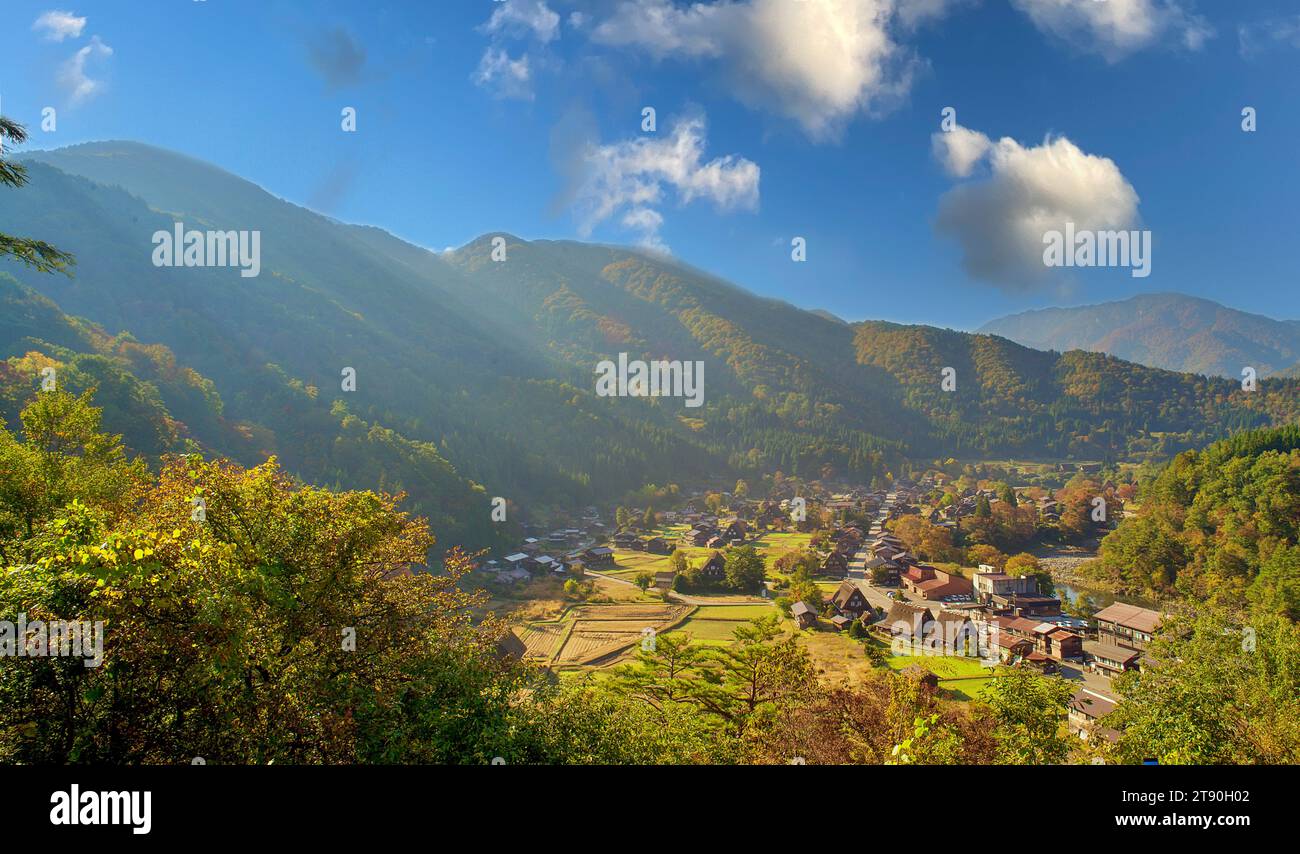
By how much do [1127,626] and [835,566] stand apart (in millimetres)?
20449

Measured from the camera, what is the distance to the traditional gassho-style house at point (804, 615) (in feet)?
109

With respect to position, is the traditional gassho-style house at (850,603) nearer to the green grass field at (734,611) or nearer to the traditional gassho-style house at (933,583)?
the green grass field at (734,611)

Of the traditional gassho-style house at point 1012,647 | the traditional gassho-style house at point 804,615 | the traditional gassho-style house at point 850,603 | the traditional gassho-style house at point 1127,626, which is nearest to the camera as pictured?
the traditional gassho-style house at point 1012,647

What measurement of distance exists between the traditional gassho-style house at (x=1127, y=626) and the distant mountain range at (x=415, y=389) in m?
48.7

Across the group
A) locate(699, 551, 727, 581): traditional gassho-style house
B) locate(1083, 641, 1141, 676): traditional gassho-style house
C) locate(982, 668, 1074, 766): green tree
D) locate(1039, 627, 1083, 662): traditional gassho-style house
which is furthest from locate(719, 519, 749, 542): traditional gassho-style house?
locate(982, 668, 1074, 766): green tree

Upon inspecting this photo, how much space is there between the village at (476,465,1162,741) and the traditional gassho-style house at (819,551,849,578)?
16 centimetres

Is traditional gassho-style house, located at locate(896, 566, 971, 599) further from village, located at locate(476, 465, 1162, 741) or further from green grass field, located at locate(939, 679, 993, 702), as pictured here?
green grass field, located at locate(939, 679, 993, 702)

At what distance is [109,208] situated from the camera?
10625 centimetres

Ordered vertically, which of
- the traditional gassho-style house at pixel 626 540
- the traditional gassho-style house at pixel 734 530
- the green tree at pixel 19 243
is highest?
the green tree at pixel 19 243

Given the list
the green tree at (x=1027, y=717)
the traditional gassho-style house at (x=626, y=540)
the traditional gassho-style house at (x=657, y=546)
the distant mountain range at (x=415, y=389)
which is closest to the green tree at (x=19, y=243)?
the green tree at (x=1027, y=717)

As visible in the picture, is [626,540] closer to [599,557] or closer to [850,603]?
[599,557]

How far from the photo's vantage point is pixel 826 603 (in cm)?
3622

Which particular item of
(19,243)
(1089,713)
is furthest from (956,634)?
(19,243)
